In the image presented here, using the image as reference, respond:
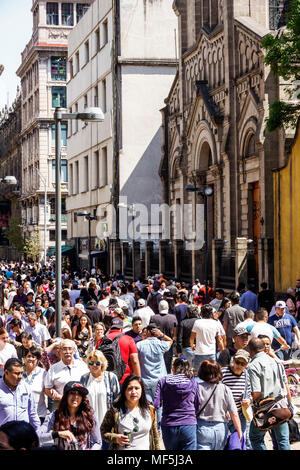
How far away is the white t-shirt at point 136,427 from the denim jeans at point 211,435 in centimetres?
83

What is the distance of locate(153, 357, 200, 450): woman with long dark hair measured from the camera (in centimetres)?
759

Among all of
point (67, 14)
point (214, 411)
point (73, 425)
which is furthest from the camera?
point (67, 14)

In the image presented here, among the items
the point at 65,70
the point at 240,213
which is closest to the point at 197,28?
the point at 240,213

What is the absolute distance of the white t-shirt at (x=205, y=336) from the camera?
11.9 m

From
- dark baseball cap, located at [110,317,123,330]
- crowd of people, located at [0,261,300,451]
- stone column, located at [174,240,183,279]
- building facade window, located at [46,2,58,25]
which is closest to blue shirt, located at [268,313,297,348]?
crowd of people, located at [0,261,300,451]

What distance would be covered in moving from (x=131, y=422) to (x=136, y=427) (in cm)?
6

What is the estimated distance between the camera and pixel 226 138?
31766 millimetres

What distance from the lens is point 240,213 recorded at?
3169 centimetres

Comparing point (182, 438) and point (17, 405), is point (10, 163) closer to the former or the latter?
point (17, 405)

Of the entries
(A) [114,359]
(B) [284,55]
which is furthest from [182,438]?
(B) [284,55]

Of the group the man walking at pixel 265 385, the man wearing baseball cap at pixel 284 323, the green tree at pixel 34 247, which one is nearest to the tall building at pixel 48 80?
the green tree at pixel 34 247

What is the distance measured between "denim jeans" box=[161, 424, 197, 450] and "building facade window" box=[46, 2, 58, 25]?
7359 centimetres

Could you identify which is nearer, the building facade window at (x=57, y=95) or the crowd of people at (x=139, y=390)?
the crowd of people at (x=139, y=390)

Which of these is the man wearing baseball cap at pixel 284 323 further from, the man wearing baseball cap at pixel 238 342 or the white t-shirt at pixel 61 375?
the white t-shirt at pixel 61 375
